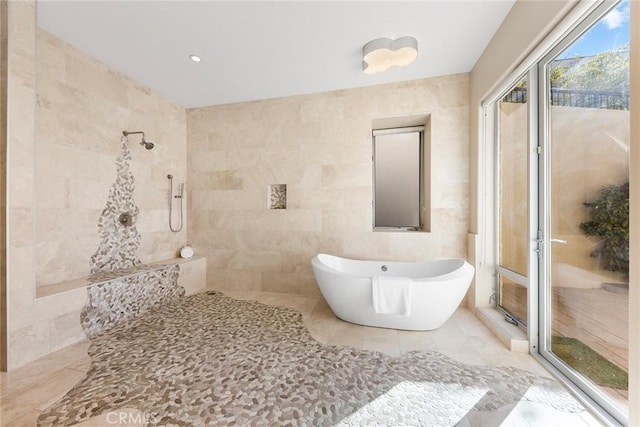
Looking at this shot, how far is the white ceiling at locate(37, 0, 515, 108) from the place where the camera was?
1.80 metres

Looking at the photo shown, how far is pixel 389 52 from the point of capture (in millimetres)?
2121

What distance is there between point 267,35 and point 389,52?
3.54ft

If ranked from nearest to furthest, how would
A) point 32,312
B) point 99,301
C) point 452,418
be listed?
point 452,418 → point 32,312 → point 99,301

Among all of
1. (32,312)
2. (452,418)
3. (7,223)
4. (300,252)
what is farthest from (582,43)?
(32,312)

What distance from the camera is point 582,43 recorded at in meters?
1.42

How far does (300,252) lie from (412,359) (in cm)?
176

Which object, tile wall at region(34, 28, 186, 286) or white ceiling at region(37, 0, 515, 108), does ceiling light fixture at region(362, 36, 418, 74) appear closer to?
white ceiling at region(37, 0, 515, 108)

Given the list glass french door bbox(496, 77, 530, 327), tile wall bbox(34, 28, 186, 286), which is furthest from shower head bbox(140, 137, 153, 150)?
glass french door bbox(496, 77, 530, 327)

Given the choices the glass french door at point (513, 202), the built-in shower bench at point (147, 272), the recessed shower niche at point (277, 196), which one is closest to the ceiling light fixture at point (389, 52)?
the glass french door at point (513, 202)

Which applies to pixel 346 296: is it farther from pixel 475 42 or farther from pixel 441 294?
pixel 475 42

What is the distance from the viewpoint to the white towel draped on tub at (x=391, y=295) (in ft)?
6.47

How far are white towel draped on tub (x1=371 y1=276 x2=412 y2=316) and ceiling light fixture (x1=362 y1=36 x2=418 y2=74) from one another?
6.41 ft

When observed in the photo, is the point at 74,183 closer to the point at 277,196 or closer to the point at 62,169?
the point at 62,169

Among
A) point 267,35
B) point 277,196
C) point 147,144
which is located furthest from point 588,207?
point 147,144
